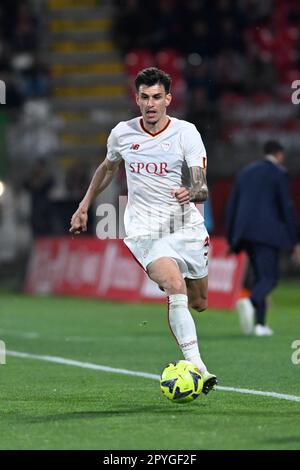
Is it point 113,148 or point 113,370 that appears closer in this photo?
point 113,148

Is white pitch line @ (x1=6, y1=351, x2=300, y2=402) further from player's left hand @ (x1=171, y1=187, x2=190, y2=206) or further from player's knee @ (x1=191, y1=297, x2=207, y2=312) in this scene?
player's left hand @ (x1=171, y1=187, x2=190, y2=206)

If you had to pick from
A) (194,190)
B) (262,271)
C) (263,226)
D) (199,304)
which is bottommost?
(262,271)

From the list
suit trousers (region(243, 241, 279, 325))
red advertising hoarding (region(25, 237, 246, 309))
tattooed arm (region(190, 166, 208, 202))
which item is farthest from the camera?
red advertising hoarding (region(25, 237, 246, 309))

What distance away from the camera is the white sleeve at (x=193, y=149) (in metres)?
9.26

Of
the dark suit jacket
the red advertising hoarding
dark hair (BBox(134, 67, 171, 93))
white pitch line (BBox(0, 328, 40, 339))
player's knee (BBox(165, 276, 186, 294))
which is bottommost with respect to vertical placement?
the red advertising hoarding

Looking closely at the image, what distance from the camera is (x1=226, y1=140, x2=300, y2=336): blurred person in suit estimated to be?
15469 mm

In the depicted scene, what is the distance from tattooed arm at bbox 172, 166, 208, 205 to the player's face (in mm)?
476

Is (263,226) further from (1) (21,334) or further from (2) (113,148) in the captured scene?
(2) (113,148)

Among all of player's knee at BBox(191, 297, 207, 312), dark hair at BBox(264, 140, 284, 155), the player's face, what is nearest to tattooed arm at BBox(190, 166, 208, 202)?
the player's face

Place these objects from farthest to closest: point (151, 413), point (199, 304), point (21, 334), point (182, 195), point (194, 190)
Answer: point (21, 334)
point (199, 304)
point (194, 190)
point (182, 195)
point (151, 413)

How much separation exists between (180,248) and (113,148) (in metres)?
0.91

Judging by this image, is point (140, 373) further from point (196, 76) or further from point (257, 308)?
point (196, 76)

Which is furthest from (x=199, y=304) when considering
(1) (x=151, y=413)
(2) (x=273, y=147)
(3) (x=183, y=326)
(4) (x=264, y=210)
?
(2) (x=273, y=147)

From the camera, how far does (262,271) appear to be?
50.9ft
